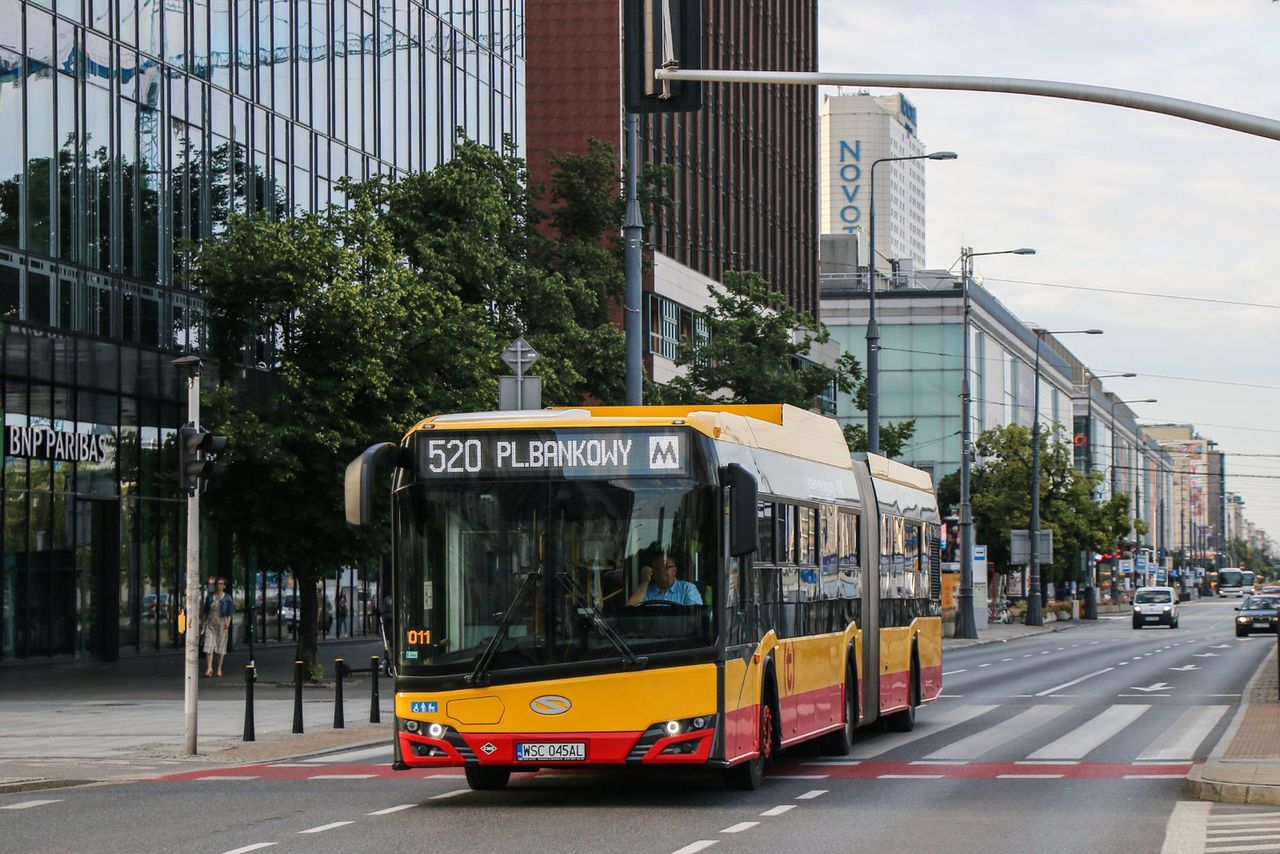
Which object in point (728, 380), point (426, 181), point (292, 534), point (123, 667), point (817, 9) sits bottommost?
point (123, 667)

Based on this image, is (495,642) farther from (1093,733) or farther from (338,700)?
(1093,733)

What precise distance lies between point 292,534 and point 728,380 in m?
13.7

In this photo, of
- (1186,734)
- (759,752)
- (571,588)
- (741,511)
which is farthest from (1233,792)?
(1186,734)

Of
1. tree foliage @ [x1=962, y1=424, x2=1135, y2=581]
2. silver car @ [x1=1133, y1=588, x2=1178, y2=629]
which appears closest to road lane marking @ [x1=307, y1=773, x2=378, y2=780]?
silver car @ [x1=1133, y1=588, x2=1178, y2=629]

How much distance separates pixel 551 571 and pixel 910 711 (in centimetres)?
1010

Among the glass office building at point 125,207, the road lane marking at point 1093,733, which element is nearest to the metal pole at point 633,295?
the road lane marking at point 1093,733

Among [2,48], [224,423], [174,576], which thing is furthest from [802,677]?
[174,576]

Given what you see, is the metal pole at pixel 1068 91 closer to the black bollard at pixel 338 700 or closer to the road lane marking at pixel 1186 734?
the road lane marking at pixel 1186 734

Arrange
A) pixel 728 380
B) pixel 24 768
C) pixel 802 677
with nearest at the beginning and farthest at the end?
pixel 802 677
pixel 24 768
pixel 728 380

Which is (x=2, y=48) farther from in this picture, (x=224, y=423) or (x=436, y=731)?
(x=436, y=731)

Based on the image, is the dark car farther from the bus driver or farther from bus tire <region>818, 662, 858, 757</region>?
the bus driver

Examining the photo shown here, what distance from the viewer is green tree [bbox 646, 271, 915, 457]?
141ft

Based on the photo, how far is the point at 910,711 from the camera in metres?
23.6

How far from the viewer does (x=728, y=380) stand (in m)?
43.3
